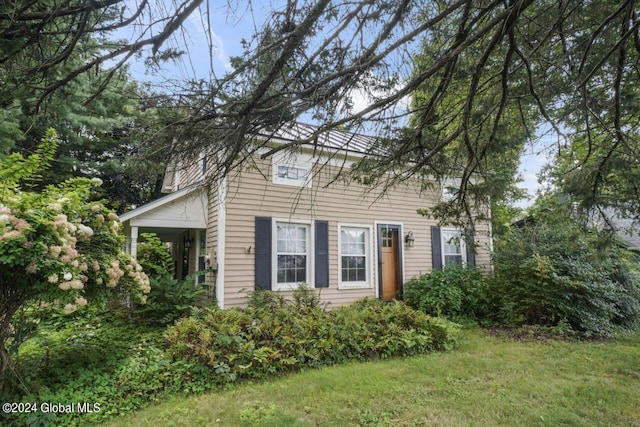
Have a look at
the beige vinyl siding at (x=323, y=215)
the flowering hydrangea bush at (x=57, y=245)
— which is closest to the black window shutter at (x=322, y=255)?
the beige vinyl siding at (x=323, y=215)

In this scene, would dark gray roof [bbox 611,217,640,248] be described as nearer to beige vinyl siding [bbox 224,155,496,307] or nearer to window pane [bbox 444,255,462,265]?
beige vinyl siding [bbox 224,155,496,307]

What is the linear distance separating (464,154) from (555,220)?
1.65 m

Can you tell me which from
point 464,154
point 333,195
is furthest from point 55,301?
point 333,195

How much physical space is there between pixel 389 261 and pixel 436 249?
1.35m

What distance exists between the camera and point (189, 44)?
1.94 meters

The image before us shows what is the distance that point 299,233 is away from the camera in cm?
694

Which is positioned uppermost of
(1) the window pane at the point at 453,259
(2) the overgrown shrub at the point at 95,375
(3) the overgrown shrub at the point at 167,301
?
(1) the window pane at the point at 453,259

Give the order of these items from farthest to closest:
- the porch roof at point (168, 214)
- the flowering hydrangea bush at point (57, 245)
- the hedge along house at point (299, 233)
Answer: the hedge along house at point (299, 233)
the porch roof at point (168, 214)
the flowering hydrangea bush at point (57, 245)

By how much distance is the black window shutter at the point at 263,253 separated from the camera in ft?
20.7

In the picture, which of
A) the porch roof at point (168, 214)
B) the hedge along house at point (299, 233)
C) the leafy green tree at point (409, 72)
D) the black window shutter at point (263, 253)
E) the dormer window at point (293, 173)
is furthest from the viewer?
the dormer window at point (293, 173)

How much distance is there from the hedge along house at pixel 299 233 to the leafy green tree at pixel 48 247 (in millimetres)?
1905

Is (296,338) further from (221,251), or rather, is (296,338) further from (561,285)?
(561,285)

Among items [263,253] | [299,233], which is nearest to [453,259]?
[299,233]

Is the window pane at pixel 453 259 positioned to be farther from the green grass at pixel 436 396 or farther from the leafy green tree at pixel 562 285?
the green grass at pixel 436 396
